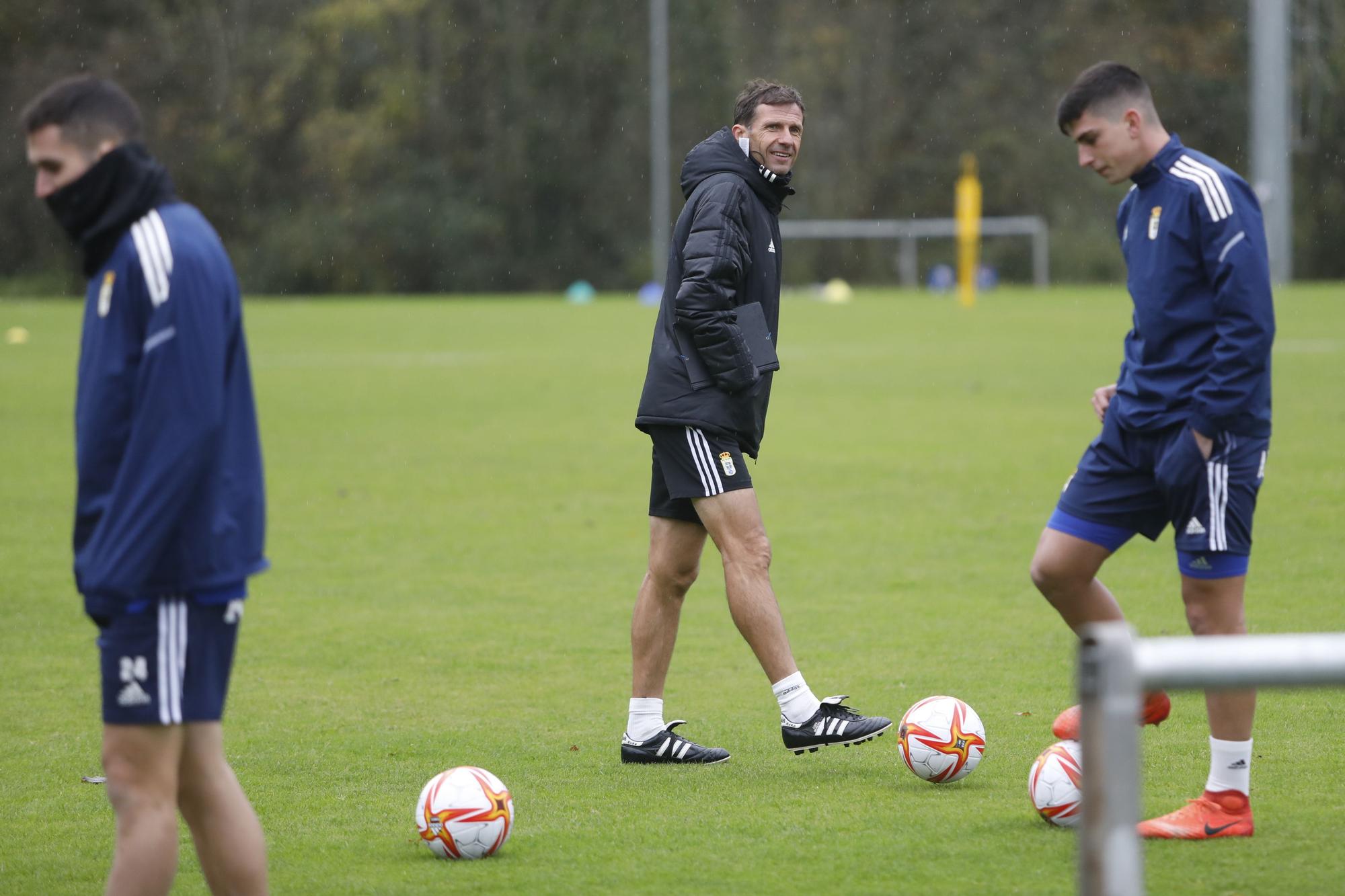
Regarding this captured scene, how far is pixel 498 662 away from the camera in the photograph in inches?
314

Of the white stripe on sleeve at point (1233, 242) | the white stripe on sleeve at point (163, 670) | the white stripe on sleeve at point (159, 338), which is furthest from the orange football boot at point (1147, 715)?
the white stripe on sleeve at point (159, 338)

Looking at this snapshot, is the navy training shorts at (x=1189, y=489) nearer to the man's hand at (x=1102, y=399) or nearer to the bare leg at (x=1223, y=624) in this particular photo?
the bare leg at (x=1223, y=624)

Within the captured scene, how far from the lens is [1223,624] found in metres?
5.04

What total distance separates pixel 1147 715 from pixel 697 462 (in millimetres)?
1783

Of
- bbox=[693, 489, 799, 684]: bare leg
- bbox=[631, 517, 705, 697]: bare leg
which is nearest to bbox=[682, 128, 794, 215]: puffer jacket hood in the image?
bbox=[693, 489, 799, 684]: bare leg

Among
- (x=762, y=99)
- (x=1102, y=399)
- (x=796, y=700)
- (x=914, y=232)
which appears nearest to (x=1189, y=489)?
(x=1102, y=399)

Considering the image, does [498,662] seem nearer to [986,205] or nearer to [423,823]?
[423,823]

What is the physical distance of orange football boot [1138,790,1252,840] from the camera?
5.02 meters

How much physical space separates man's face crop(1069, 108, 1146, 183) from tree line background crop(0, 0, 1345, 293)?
51.0m

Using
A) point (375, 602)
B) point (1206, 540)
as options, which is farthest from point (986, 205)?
point (1206, 540)

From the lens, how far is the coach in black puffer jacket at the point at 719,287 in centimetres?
600

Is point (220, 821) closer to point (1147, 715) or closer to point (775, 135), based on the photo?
point (1147, 715)

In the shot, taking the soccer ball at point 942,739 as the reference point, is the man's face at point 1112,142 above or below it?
above

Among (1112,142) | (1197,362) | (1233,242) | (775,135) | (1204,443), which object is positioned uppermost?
(775,135)
